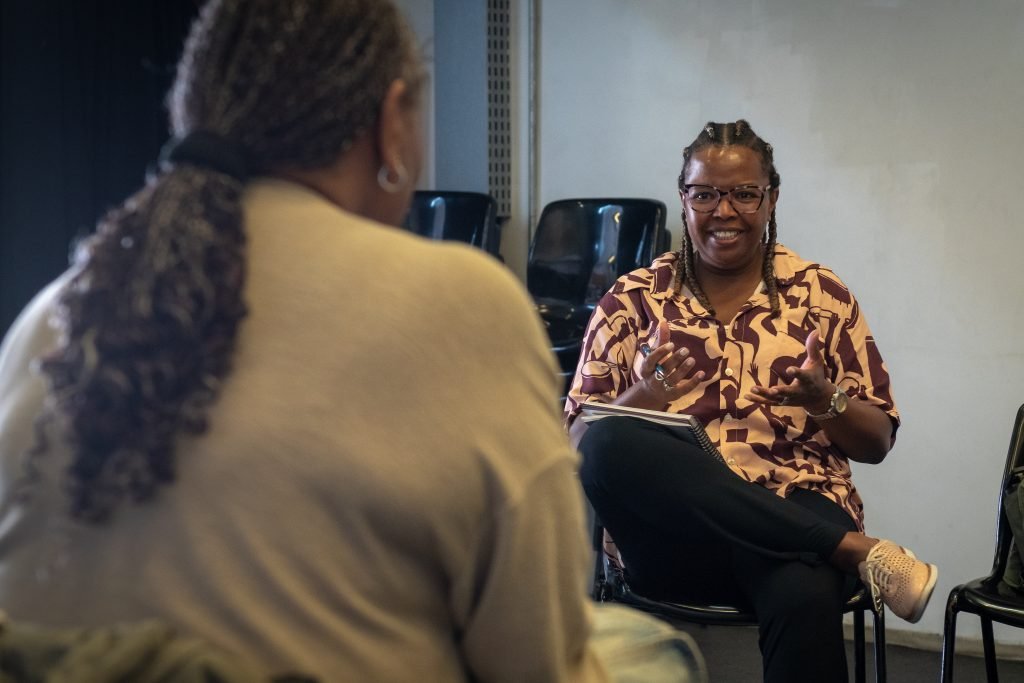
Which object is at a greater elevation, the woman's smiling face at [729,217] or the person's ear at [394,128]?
the person's ear at [394,128]

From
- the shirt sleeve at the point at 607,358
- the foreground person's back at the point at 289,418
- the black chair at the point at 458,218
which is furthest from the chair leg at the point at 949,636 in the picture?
the black chair at the point at 458,218

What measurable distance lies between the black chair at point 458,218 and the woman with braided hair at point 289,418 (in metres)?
2.93

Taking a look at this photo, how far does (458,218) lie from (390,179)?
299cm

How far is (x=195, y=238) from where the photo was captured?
854 mm

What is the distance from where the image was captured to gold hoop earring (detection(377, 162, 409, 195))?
976 mm

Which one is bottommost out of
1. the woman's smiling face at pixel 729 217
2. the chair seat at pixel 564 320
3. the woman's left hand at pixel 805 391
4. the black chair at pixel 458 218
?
the chair seat at pixel 564 320

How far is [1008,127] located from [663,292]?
130cm

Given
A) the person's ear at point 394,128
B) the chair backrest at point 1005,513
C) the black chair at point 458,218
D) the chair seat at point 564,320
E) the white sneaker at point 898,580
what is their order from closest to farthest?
the person's ear at point 394,128, the white sneaker at point 898,580, the chair backrest at point 1005,513, the chair seat at point 564,320, the black chair at point 458,218

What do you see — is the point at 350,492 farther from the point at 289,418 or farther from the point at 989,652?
the point at 989,652

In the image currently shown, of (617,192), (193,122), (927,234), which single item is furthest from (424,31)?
(193,122)

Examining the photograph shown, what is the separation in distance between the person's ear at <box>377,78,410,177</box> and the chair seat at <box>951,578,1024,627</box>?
163 cm

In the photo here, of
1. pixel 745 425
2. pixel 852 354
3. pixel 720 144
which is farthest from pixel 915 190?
pixel 745 425

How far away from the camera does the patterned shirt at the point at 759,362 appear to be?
215 centimetres

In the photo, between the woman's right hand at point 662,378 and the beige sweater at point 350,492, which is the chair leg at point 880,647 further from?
the beige sweater at point 350,492
